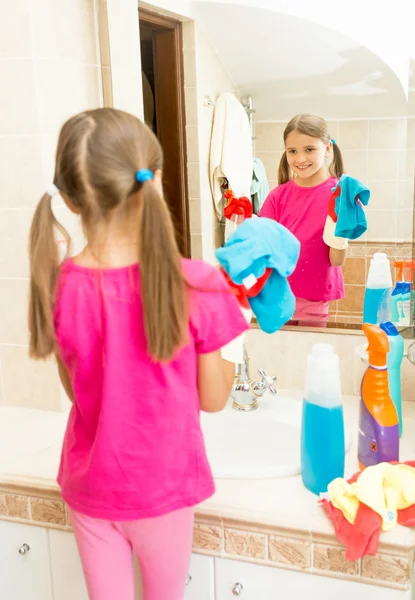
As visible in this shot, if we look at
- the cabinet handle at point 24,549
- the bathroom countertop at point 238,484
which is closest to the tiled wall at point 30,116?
the bathroom countertop at point 238,484

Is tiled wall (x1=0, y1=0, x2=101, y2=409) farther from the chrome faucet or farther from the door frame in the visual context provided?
the chrome faucet

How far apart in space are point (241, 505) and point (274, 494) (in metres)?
0.07

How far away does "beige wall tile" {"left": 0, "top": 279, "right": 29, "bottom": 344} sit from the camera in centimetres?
144

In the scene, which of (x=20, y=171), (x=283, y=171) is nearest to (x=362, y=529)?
(x=283, y=171)

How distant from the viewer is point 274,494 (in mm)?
1126

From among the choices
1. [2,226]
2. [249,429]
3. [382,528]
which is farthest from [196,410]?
[2,226]

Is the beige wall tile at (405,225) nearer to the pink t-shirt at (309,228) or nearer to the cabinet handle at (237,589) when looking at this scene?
the pink t-shirt at (309,228)

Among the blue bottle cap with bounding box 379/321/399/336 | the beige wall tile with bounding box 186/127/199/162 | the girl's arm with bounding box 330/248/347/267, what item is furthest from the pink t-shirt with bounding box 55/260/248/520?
the beige wall tile with bounding box 186/127/199/162

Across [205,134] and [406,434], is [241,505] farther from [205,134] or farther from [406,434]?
[205,134]

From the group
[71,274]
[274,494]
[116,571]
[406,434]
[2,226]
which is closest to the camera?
[71,274]

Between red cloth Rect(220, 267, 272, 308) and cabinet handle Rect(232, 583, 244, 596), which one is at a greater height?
red cloth Rect(220, 267, 272, 308)

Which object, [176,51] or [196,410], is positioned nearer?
[196,410]

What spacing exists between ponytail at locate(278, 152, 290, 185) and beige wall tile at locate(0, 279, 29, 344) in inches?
23.8

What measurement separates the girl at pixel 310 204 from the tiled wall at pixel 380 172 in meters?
0.02
